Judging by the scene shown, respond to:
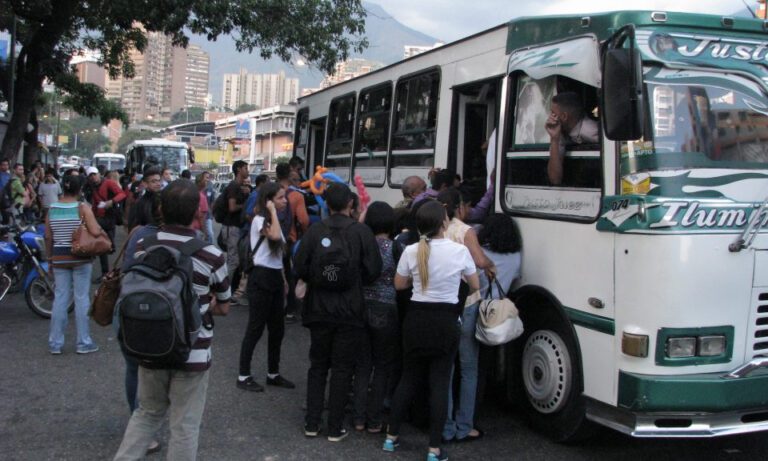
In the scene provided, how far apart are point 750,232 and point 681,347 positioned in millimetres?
808

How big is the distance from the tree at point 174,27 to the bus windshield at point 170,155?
8.23 meters

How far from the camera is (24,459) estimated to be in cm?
445

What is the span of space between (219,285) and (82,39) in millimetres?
18364

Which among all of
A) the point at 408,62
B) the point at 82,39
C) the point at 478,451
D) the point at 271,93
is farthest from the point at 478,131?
the point at 271,93

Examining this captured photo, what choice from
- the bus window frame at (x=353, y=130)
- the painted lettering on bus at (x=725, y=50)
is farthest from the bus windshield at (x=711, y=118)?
the bus window frame at (x=353, y=130)

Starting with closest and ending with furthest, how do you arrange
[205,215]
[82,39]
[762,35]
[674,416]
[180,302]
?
[180,302]
[674,416]
[762,35]
[205,215]
[82,39]

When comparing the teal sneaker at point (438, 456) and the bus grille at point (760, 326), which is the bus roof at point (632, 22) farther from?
the teal sneaker at point (438, 456)

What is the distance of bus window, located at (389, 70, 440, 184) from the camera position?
282 inches

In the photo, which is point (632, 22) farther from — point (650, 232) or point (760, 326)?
point (760, 326)

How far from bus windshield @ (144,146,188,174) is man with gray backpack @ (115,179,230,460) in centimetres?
2465

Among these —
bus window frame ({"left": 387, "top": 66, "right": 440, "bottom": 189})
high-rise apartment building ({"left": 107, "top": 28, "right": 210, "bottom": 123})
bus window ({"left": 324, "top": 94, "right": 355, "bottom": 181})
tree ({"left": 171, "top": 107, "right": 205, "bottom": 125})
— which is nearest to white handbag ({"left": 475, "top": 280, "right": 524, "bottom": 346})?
bus window frame ({"left": 387, "top": 66, "right": 440, "bottom": 189})

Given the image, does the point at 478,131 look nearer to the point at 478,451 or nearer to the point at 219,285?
the point at 478,451

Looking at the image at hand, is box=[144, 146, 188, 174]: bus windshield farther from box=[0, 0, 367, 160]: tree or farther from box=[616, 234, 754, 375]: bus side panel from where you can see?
box=[616, 234, 754, 375]: bus side panel

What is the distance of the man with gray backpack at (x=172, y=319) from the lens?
3.29m
